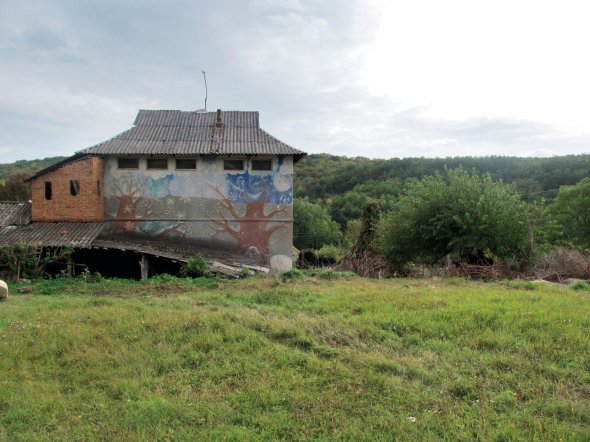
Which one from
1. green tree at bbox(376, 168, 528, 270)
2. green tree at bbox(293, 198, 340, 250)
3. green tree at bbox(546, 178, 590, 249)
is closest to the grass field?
green tree at bbox(376, 168, 528, 270)

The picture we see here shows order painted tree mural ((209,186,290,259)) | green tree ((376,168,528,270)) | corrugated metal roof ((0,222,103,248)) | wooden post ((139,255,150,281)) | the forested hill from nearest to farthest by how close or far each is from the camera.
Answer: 1. green tree ((376,168,528,270))
2. corrugated metal roof ((0,222,103,248))
3. wooden post ((139,255,150,281))
4. painted tree mural ((209,186,290,259))
5. the forested hill

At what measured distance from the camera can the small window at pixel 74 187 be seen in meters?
17.9

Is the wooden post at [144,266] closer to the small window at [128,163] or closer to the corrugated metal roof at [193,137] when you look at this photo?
the small window at [128,163]

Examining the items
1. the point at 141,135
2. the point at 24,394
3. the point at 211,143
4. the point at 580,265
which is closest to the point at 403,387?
the point at 24,394

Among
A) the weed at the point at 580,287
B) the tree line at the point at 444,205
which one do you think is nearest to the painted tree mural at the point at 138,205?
the tree line at the point at 444,205

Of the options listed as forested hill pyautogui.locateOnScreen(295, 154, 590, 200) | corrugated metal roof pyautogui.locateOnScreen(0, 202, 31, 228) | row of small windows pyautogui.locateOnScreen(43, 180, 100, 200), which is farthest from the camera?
forested hill pyautogui.locateOnScreen(295, 154, 590, 200)

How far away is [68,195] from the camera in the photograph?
1788 cm

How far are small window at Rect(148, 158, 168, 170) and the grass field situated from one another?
972 cm

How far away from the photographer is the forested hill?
43.2m

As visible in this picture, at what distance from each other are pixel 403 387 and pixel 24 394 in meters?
4.89

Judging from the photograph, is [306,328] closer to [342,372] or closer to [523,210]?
[342,372]

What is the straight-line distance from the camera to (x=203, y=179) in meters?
18.6

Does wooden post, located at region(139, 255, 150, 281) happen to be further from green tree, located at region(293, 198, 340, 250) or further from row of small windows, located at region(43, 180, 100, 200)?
green tree, located at region(293, 198, 340, 250)

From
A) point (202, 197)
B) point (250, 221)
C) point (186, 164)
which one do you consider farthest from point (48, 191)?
point (250, 221)
